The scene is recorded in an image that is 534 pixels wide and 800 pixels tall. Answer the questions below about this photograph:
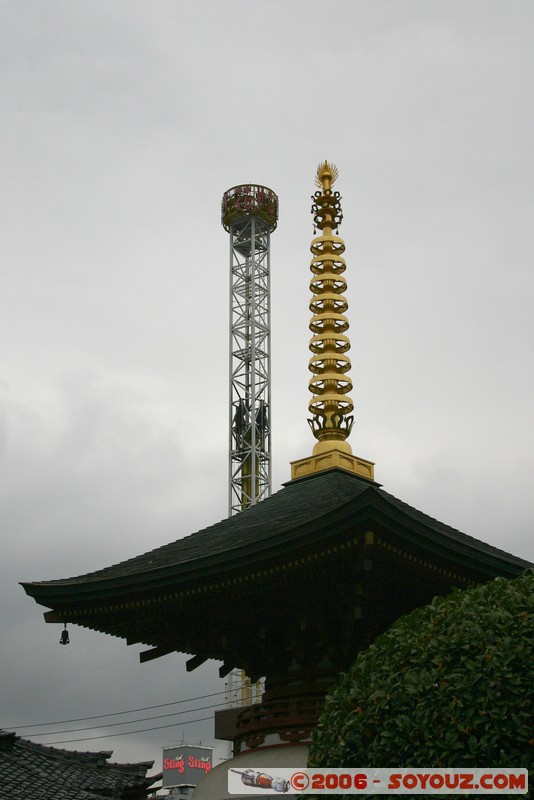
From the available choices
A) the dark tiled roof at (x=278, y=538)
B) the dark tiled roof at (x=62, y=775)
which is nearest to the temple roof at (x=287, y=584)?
the dark tiled roof at (x=278, y=538)

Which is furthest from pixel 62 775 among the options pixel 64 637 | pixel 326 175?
pixel 326 175

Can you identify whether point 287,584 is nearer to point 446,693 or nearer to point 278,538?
point 278,538

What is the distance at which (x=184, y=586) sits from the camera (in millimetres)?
17016

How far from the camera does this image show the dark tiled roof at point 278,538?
15211mm

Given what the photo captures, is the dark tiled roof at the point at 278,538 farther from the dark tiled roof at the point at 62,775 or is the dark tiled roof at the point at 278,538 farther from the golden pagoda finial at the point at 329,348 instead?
the dark tiled roof at the point at 62,775

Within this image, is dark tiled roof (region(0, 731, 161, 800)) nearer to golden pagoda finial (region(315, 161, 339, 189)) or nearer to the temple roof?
the temple roof

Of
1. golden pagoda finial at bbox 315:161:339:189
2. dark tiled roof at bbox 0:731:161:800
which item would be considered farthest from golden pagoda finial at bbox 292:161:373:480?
dark tiled roof at bbox 0:731:161:800

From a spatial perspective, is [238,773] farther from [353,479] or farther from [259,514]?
[353,479]

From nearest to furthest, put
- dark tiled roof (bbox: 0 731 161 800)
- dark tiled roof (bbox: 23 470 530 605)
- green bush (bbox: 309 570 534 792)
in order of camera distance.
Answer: green bush (bbox: 309 570 534 792)
dark tiled roof (bbox: 23 470 530 605)
dark tiled roof (bbox: 0 731 161 800)

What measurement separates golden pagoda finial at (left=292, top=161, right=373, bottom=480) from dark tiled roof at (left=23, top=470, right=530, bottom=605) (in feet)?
1.78

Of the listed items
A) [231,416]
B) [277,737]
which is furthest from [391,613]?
[231,416]

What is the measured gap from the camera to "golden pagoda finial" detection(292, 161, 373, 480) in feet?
71.4

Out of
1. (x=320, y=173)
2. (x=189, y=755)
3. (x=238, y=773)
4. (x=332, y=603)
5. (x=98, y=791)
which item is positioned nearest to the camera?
(x=238, y=773)

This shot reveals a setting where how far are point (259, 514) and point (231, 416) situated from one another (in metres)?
26.8
